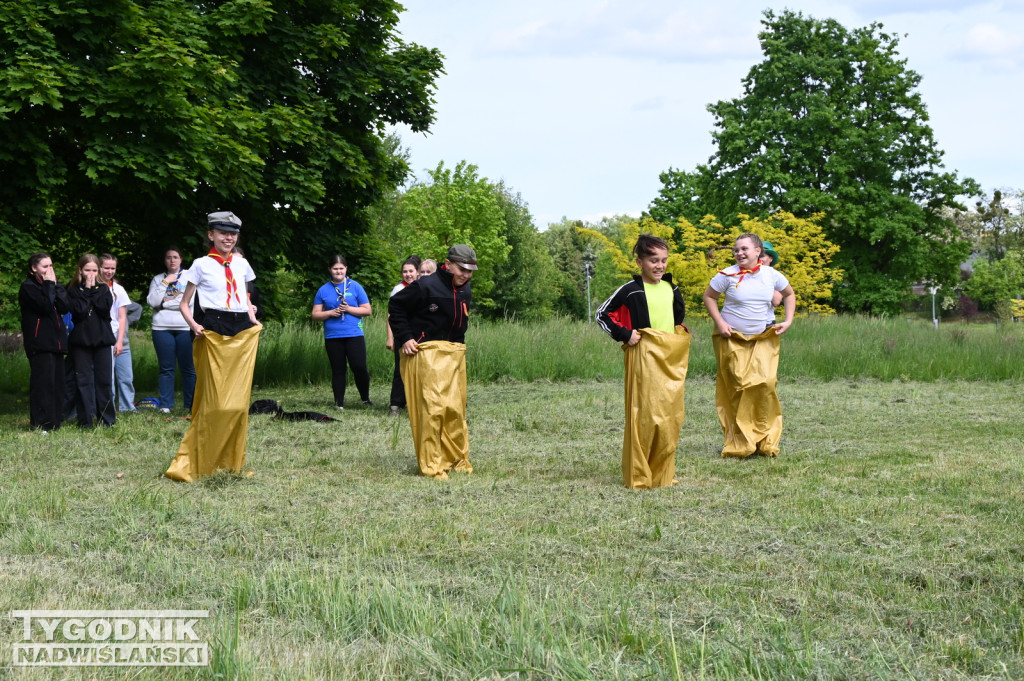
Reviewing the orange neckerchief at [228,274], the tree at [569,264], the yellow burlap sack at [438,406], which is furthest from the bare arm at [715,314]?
the tree at [569,264]

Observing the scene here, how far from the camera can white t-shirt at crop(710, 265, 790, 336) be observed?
9047mm

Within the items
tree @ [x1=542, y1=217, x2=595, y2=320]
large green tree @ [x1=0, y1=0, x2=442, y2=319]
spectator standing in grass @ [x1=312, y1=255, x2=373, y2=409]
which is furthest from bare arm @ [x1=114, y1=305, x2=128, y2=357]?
tree @ [x1=542, y1=217, x2=595, y2=320]

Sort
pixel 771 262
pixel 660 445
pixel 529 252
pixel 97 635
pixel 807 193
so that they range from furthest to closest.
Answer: pixel 529 252 → pixel 807 193 → pixel 771 262 → pixel 660 445 → pixel 97 635

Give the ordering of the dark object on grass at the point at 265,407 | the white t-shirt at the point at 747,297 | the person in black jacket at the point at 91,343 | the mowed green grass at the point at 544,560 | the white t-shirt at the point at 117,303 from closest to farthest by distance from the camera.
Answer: the mowed green grass at the point at 544,560 < the white t-shirt at the point at 747,297 < the person in black jacket at the point at 91,343 < the white t-shirt at the point at 117,303 < the dark object on grass at the point at 265,407

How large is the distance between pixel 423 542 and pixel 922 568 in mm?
2561

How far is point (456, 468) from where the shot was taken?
8.13m

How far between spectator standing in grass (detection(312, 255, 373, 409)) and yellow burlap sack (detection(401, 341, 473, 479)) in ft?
17.0

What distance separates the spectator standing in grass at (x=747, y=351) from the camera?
29.3 feet

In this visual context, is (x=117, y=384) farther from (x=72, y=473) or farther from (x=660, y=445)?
(x=660, y=445)

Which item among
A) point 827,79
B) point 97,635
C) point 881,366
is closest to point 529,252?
point 827,79

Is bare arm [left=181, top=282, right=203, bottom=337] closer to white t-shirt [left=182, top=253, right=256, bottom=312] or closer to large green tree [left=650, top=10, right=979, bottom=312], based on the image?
white t-shirt [left=182, top=253, right=256, bottom=312]

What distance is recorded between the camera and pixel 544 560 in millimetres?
5109

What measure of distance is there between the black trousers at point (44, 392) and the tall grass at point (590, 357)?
5817 millimetres

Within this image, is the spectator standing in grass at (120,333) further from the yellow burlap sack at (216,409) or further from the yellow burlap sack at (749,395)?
the yellow burlap sack at (749,395)
